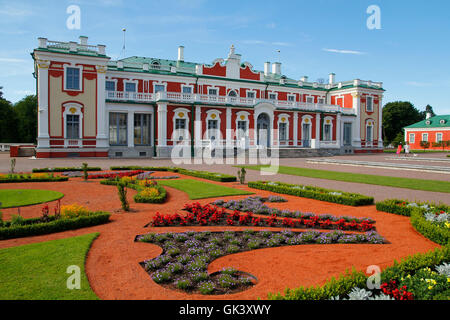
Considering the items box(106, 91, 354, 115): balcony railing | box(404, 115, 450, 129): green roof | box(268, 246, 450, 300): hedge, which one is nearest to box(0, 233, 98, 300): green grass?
box(268, 246, 450, 300): hedge

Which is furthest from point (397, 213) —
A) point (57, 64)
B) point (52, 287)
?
point (57, 64)

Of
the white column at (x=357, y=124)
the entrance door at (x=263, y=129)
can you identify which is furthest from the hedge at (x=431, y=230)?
the white column at (x=357, y=124)

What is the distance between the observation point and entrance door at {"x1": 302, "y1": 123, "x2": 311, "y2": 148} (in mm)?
41438

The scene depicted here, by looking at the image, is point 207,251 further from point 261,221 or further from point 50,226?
point 50,226

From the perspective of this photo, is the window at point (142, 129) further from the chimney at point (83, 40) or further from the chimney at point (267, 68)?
the chimney at point (267, 68)

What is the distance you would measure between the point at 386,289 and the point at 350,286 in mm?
454

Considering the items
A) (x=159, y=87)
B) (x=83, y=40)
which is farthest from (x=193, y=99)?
(x=83, y=40)

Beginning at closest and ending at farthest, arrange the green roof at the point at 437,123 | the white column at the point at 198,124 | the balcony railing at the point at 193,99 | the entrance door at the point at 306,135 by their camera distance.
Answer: the balcony railing at the point at 193,99 < the white column at the point at 198,124 < the entrance door at the point at 306,135 < the green roof at the point at 437,123

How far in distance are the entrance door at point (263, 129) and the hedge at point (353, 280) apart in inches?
1302

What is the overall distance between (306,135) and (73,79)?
87.5 ft

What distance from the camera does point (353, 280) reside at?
4.44m

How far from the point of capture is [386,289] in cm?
431

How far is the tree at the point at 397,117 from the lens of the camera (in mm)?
75375

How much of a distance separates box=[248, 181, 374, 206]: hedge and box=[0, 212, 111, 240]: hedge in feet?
23.3
